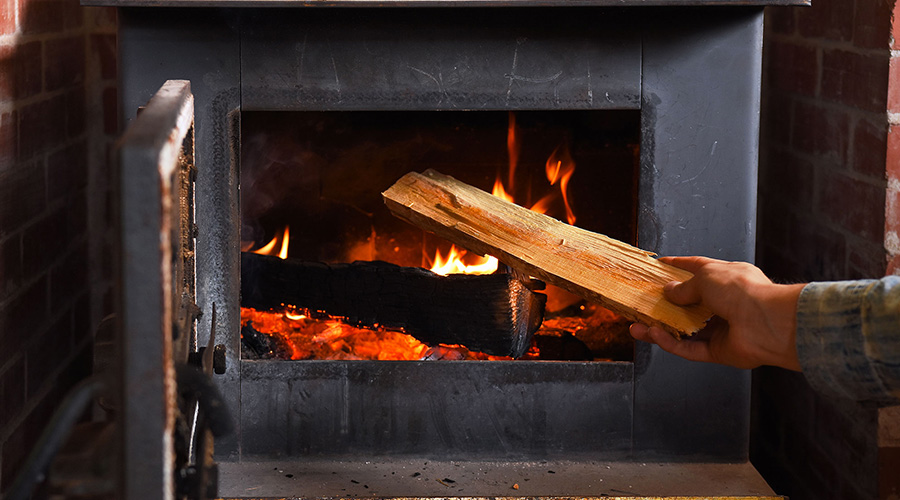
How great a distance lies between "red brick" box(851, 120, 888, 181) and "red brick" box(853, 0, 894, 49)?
146 millimetres

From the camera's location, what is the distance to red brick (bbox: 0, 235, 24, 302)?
1.60m

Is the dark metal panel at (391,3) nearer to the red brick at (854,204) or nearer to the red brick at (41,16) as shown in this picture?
the red brick at (41,16)

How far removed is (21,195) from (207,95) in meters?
0.41

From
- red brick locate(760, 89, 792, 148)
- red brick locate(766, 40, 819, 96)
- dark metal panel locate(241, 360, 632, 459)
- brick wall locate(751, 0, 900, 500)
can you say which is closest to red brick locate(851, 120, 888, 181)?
brick wall locate(751, 0, 900, 500)

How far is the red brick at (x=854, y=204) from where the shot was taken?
5.48 feet

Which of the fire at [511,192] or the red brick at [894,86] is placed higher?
the red brick at [894,86]

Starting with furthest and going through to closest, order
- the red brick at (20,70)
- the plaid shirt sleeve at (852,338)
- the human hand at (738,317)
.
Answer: the red brick at (20,70) → the human hand at (738,317) → the plaid shirt sleeve at (852,338)

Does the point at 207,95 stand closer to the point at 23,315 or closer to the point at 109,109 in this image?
the point at 23,315

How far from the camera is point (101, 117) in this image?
2.19 meters

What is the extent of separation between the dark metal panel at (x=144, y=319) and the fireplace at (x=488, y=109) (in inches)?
32.2

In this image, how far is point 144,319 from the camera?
79 cm

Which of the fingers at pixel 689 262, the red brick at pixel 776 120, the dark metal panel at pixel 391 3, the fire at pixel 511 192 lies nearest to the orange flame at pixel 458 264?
the fire at pixel 511 192

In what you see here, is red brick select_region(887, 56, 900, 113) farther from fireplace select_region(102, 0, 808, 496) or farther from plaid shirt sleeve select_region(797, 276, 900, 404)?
plaid shirt sleeve select_region(797, 276, 900, 404)

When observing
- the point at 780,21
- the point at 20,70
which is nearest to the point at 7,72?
the point at 20,70
